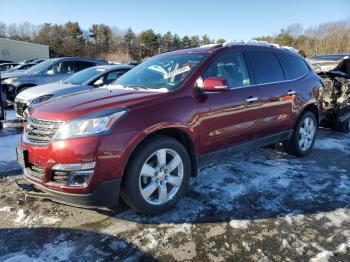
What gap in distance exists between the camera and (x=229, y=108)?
4.31m

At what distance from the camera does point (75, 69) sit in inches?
463

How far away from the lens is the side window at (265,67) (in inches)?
191

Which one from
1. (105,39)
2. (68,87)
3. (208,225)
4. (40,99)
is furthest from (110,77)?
(105,39)

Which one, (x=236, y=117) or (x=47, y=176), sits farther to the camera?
(x=236, y=117)

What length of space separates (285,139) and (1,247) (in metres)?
4.21

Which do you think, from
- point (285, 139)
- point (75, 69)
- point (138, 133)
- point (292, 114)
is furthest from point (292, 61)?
point (75, 69)

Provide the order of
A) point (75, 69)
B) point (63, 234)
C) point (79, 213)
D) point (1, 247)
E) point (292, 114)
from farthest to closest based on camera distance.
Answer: point (75, 69)
point (292, 114)
point (79, 213)
point (63, 234)
point (1, 247)

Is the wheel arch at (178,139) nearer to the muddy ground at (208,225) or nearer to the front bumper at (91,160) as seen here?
the front bumper at (91,160)

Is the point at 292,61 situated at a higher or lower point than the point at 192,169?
higher

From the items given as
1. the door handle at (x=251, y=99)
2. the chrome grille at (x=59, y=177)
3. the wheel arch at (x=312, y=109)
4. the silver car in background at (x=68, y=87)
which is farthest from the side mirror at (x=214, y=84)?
the silver car in background at (x=68, y=87)

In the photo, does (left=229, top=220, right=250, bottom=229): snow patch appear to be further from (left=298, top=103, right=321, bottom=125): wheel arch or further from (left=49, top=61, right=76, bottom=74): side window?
(left=49, top=61, right=76, bottom=74): side window

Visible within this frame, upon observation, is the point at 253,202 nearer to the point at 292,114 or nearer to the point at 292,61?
the point at 292,114

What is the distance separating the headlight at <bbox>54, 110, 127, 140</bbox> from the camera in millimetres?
3219

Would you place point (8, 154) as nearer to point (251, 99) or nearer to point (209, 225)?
point (209, 225)
